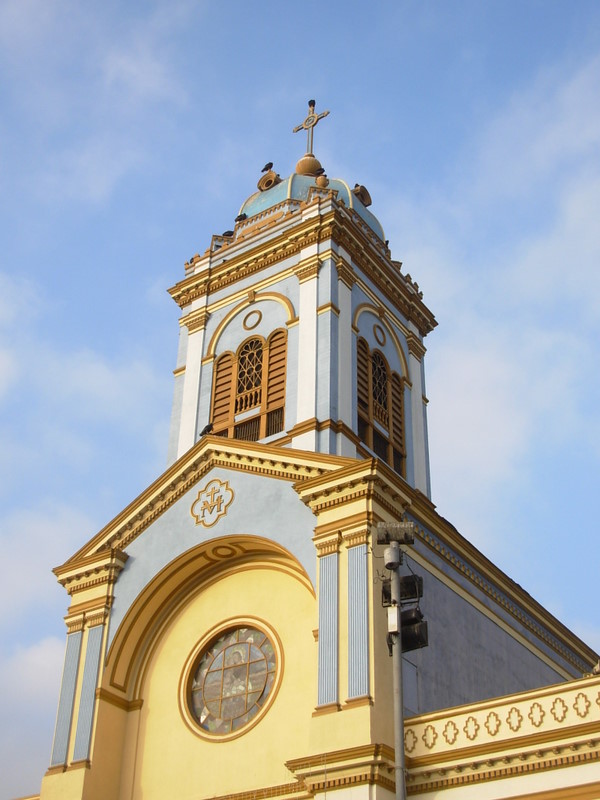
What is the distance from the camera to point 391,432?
27.7 metres

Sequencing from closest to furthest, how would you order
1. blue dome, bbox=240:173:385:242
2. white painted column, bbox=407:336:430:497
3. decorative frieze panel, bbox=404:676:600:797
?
decorative frieze panel, bbox=404:676:600:797
white painted column, bbox=407:336:430:497
blue dome, bbox=240:173:385:242

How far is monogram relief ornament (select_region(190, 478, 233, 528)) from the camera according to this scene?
22.6m

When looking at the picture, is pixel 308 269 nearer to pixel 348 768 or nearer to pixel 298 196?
pixel 298 196

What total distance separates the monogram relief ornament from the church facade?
0.17 feet

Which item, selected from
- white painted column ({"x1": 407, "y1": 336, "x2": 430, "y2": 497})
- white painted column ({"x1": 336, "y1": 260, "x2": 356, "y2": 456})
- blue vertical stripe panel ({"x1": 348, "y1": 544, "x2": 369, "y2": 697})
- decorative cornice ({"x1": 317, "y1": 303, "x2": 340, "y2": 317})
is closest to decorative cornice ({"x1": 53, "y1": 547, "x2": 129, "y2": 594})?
white painted column ({"x1": 336, "y1": 260, "x2": 356, "y2": 456})

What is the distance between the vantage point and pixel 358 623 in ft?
60.9

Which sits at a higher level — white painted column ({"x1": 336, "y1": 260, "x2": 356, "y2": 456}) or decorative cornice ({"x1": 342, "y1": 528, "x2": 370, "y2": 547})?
white painted column ({"x1": 336, "y1": 260, "x2": 356, "y2": 456})

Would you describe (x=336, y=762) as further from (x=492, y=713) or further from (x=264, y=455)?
(x=264, y=455)

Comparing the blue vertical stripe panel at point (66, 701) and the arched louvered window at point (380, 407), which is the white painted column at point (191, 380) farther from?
the blue vertical stripe panel at point (66, 701)

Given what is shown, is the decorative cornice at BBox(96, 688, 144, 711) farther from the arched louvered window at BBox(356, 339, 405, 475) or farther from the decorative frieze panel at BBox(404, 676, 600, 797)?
the arched louvered window at BBox(356, 339, 405, 475)

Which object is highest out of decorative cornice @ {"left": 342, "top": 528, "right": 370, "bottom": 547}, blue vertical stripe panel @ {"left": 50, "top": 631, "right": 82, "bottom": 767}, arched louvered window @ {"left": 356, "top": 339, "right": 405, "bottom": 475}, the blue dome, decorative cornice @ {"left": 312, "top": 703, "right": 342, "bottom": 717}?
the blue dome

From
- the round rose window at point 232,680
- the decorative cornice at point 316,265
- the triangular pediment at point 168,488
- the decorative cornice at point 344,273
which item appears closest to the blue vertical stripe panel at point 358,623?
the round rose window at point 232,680

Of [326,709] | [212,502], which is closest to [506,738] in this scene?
[326,709]

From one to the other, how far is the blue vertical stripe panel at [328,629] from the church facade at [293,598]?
0.04 meters
